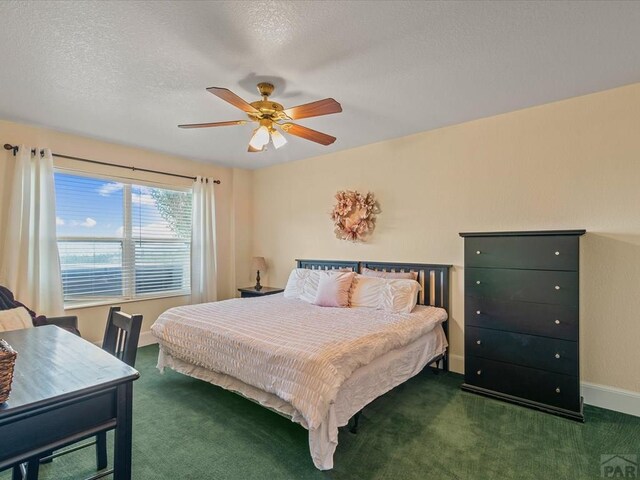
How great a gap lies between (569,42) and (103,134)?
424cm

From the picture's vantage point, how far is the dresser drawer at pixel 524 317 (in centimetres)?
254

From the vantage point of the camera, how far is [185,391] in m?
2.97

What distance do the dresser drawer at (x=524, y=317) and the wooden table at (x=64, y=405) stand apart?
2.66m

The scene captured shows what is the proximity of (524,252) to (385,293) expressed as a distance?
127cm

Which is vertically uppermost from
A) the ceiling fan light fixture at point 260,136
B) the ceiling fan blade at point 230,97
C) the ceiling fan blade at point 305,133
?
the ceiling fan blade at point 230,97

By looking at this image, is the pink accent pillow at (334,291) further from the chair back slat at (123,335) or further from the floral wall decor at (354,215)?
the chair back slat at (123,335)

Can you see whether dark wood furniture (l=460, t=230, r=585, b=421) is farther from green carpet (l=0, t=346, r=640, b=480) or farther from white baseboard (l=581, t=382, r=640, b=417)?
white baseboard (l=581, t=382, r=640, b=417)

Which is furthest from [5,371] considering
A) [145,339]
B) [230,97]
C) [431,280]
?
[145,339]

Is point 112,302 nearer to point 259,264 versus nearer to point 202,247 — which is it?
point 202,247

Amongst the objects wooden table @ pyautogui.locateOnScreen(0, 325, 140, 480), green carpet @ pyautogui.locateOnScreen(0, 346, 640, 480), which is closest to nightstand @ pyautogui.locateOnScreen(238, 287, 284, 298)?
green carpet @ pyautogui.locateOnScreen(0, 346, 640, 480)

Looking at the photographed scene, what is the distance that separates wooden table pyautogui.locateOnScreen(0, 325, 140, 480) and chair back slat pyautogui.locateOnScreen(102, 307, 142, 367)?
19 cm

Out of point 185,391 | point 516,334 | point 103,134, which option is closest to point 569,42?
point 516,334

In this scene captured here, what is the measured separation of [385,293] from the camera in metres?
3.38

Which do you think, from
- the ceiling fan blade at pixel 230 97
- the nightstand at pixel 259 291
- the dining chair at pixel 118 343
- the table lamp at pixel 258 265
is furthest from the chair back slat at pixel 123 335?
the table lamp at pixel 258 265
